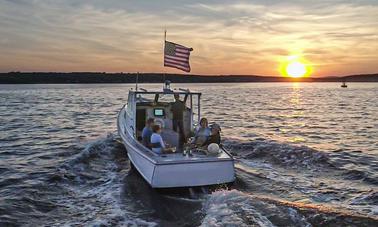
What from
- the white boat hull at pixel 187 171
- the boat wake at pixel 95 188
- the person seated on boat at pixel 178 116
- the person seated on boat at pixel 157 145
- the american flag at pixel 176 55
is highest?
the american flag at pixel 176 55

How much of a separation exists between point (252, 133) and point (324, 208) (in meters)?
13.9

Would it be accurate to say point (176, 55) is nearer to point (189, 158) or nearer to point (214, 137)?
point (214, 137)

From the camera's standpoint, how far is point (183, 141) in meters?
14.2

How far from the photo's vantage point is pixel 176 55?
Result: 46.2ft

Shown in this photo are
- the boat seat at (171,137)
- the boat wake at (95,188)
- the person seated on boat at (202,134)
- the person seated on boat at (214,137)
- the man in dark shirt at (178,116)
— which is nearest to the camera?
the boat wake at (95,188)

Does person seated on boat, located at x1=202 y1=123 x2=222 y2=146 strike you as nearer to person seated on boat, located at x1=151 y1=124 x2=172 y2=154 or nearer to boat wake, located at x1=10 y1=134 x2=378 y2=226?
person seated on boat, located at x1=151 y1=124 x2=172 y2=154

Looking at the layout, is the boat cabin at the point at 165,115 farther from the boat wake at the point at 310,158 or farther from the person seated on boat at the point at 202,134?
the boat wake at the point at 310,158

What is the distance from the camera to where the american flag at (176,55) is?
45.9 ft

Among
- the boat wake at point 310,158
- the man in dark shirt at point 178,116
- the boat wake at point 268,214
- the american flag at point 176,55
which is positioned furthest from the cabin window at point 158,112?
the boat wake at point 268,214

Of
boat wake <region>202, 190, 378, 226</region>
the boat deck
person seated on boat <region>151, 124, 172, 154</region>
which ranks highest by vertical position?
person seated on boat <region>151, 124, 172, 154</region>

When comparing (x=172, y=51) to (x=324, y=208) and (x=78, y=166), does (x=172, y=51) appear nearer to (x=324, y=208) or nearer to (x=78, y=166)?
(x=78, y=166)

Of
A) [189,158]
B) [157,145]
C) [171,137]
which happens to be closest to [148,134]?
[157,145]

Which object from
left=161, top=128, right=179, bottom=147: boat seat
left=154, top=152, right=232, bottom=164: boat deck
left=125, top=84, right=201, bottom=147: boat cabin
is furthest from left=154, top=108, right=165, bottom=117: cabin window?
left=154, top=152, right=232, bottom=164: boat deck

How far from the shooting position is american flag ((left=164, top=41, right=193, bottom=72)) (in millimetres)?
14000
